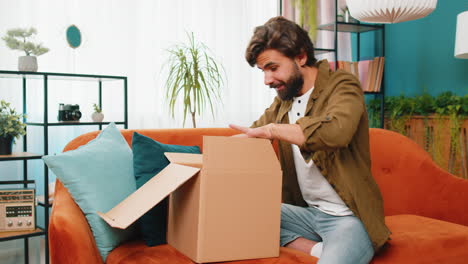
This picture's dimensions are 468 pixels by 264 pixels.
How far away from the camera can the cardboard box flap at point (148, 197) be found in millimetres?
1360

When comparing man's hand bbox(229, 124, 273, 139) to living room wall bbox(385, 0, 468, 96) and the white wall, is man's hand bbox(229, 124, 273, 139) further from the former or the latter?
living room wall bbox(385, 0, 468, 96)

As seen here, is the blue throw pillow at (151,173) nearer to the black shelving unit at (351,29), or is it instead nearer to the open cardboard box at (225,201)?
the open cardboard box at (225,201)

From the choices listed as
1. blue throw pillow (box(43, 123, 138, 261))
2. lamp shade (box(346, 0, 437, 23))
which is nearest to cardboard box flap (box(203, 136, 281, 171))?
blue throw pillow (box(43, 123, 138, 261))

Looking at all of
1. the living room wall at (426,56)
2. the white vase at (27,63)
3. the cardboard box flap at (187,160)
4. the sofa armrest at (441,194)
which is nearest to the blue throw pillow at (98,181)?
the cardboard box flap at (187,160)

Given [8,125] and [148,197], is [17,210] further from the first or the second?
[148,197]

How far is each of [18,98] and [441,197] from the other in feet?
9.04

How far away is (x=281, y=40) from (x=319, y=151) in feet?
1.42

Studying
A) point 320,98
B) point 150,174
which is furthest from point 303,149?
point 150,174

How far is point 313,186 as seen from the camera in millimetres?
1690

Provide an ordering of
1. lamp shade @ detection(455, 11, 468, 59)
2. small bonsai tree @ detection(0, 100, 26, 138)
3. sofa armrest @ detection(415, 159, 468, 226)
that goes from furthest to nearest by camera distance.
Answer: lamp shade @ detection(455, 11, 468, 59) → small bonsai tree @ detection(0, 100, 26, 138) → sofa armrest @ detection(415, 159, 468, 226)

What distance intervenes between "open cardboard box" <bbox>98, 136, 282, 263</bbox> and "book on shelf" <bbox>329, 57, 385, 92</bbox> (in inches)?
107

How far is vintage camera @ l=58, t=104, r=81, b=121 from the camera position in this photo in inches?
117

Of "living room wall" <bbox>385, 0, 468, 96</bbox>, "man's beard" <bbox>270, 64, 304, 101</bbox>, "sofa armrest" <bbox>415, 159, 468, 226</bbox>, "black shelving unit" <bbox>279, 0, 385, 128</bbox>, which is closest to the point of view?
"man's beard" <bbox>270, 64, 304, 101</bbox>

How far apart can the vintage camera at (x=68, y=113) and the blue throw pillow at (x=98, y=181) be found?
1.27 m
